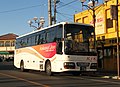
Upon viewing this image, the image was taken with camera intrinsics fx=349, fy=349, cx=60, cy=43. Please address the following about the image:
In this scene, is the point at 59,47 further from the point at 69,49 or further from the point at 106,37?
the point at 106,37

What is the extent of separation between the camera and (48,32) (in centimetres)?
2534

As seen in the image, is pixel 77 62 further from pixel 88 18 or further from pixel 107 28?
pixel 88 18

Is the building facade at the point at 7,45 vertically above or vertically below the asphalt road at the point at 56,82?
above

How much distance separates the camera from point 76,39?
22938mm

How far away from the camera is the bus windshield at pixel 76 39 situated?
22812 mm

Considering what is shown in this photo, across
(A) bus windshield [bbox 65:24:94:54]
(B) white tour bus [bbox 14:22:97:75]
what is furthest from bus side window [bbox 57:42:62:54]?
(A) bus windshield [bbox 65:24:94:54]

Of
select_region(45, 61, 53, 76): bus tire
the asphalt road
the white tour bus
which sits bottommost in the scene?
the asphalt road

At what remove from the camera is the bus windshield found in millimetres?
22812

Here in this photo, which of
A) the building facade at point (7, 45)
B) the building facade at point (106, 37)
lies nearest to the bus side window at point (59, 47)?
the building facade at point (106, 37)

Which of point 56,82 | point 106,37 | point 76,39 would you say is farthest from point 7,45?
point 56,82

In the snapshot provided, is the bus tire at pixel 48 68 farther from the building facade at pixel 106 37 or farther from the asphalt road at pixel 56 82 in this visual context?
the building facade at pixel 106 37

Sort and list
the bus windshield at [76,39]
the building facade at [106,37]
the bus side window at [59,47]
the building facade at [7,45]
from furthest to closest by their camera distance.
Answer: the building facade at [7,45] < the building facade at [106,37] < the bus side window at [59,47] < the bus windshield at [76,39]

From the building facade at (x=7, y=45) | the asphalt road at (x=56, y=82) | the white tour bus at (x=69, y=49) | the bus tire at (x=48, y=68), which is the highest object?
the building facade at (x=7, y=45)

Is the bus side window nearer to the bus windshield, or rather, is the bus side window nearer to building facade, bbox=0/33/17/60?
the bus windshield
